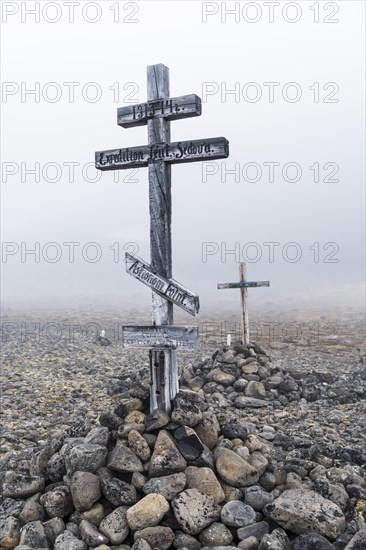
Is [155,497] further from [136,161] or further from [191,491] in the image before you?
[136,161]

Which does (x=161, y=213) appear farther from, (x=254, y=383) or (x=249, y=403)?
(x=254, y=383)

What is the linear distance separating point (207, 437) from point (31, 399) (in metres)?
7.87

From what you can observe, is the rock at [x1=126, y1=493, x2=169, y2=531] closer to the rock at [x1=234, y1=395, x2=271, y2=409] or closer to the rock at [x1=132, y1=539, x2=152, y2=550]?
the rock at [x1=132, y1=539, x2=152, y2=550]

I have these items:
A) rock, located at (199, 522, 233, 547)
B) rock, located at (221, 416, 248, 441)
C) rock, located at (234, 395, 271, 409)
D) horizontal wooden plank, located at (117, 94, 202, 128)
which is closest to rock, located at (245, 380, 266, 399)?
rock, located at (234, 395, 271, 409)

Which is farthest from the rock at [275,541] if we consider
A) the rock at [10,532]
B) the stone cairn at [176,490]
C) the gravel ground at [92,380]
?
the gravel ground at [92,380]

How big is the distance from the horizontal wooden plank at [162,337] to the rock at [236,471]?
1877 mm

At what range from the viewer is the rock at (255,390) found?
1385 cm

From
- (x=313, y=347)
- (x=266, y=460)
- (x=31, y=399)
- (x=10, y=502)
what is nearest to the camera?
(x=10, y=502)

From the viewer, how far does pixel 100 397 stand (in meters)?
14.4

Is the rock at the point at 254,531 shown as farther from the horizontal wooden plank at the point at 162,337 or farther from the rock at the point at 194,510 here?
the horizontal wooden plank at the point at 162,337

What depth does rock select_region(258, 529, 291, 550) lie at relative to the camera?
5.81m

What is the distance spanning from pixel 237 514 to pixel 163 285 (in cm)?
370

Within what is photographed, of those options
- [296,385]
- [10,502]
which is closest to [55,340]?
[296,385]

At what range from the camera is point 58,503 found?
21.9ft
